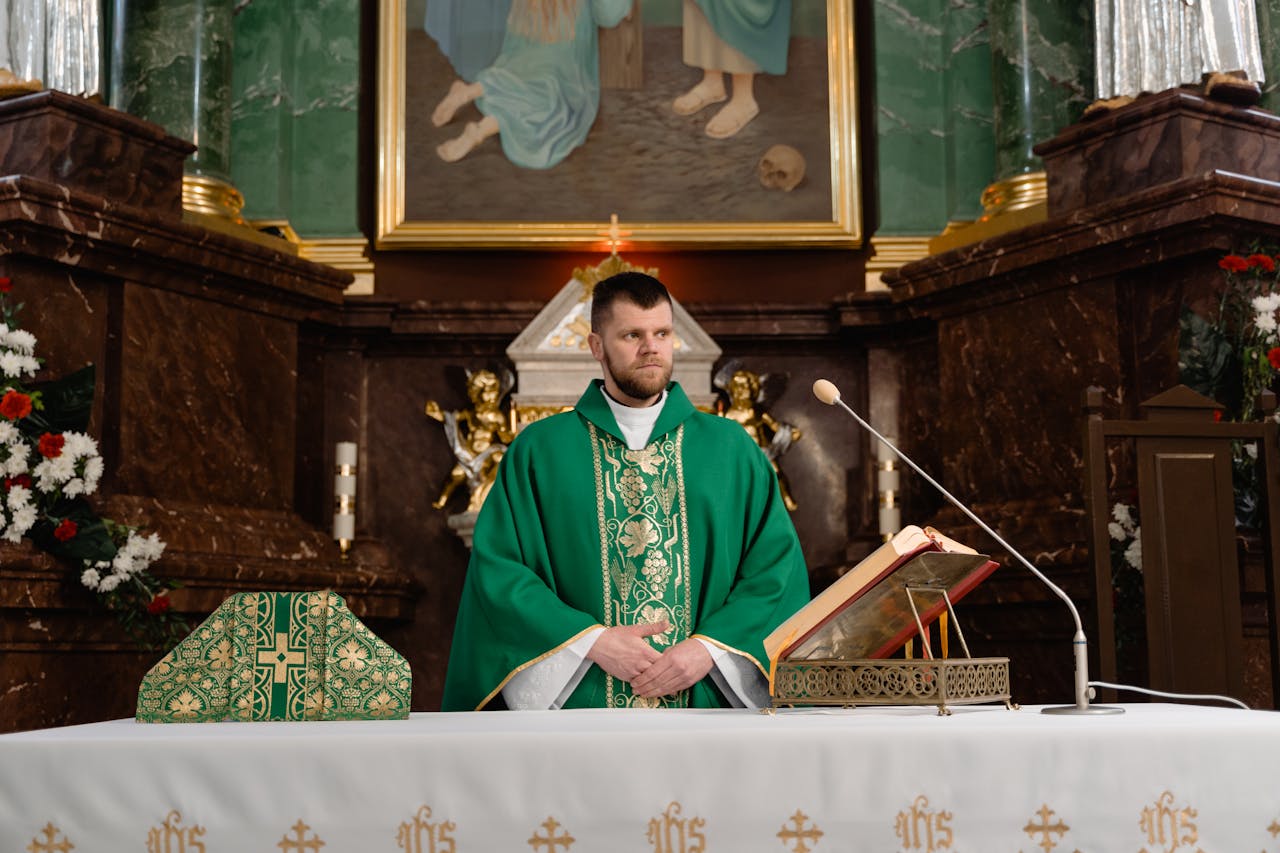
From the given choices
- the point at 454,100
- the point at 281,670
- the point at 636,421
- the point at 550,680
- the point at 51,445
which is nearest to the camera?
the point at 281,670

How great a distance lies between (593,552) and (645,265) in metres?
3.89

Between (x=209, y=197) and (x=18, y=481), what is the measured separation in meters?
2.17

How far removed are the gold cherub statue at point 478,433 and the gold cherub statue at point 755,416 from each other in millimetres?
1008

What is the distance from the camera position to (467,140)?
7711mm

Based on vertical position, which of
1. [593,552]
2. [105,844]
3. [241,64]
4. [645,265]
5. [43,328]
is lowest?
[105,844]

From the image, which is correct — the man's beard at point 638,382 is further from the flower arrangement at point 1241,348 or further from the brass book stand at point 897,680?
the flower arrangement at point 1241,348

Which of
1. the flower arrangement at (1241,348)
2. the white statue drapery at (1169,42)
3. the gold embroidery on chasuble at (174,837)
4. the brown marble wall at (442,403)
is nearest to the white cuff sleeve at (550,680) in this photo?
the gold embroidery on chasuble at (174,837)

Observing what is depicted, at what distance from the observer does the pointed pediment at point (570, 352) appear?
6.93 meters

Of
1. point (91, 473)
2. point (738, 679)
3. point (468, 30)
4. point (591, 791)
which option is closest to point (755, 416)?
point (468, 30)

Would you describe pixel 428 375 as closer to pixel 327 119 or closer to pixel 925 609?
pixel 327 119

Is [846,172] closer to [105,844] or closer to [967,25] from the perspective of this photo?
[967,25]

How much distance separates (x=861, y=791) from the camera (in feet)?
7.54

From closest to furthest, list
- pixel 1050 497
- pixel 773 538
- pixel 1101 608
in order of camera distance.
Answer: pixel 773 538
pixel 1101 608
pixel 1050 497

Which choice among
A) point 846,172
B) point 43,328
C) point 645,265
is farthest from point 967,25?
point 43,328
